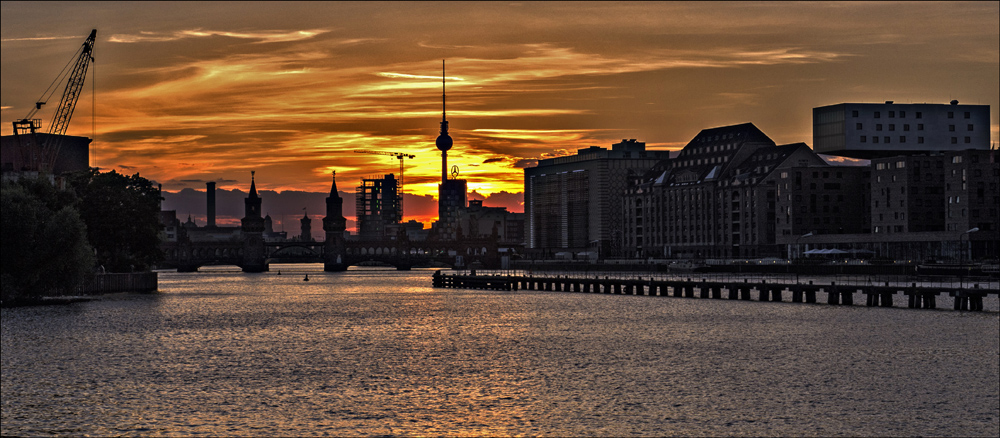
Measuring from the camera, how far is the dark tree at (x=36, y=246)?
101 m

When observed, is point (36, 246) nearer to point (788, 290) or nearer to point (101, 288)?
point (101, 288)

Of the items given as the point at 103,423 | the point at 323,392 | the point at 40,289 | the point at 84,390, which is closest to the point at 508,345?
the point at 323,392

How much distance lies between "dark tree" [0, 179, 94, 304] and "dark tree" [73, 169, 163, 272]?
22.7 m

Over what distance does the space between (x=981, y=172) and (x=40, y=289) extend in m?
156

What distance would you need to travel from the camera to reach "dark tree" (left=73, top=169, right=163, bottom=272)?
133000 millimetres

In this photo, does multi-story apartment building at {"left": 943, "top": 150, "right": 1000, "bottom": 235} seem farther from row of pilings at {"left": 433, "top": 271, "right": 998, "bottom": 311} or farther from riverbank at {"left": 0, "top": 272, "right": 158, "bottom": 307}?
riverbank at {"left": 0, "top": 272, "right": 158, "bottom": 307}

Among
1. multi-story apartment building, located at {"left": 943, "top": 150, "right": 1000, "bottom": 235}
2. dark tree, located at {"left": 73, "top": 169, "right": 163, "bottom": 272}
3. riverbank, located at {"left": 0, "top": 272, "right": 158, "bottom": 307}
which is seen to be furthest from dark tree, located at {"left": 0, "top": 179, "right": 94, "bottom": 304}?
multi-story apartment building, located at {"left": 943, "top": 150, "right": 1000, "bottom": 235}

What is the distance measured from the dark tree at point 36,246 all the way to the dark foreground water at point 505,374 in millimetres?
3192


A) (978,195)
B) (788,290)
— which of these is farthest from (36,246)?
(978,195)

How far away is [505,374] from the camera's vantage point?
60.0m

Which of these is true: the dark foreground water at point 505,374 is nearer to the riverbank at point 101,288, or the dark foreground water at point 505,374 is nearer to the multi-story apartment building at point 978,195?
the riverbank at point 101,288

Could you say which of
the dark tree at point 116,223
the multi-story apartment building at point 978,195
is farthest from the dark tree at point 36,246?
the multi-story apartment building at point 978,195

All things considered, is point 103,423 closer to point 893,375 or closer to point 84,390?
point 84,390

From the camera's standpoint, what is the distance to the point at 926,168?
653 ft
